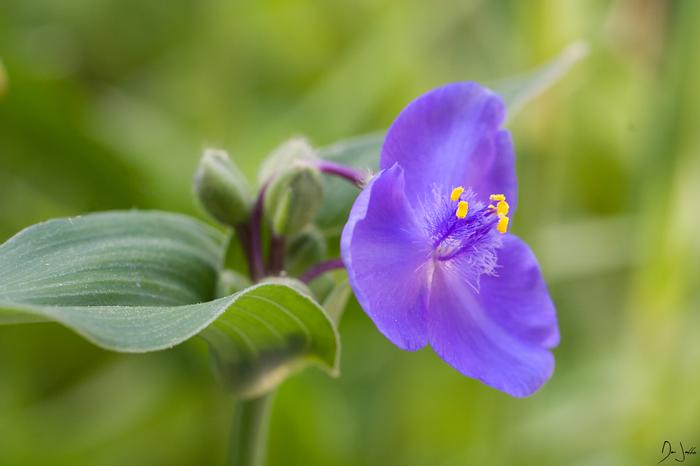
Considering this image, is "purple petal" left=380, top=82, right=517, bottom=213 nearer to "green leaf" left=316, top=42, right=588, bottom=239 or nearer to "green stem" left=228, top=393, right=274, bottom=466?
"green leaf" left=316, top=42, right=588, bottom=239

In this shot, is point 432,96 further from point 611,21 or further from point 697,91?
point 611,21

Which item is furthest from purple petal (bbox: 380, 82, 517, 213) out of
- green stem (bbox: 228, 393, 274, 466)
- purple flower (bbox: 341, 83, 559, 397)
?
green stem (bbox: 228, 393, 274, 466)

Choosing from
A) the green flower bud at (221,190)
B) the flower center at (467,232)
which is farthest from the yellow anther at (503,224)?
the green flower bud at (221,190)

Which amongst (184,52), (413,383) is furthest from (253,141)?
(413,383)

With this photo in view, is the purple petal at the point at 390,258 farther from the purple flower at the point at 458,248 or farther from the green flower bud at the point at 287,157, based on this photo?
the green flower bud at the point at 287,157
